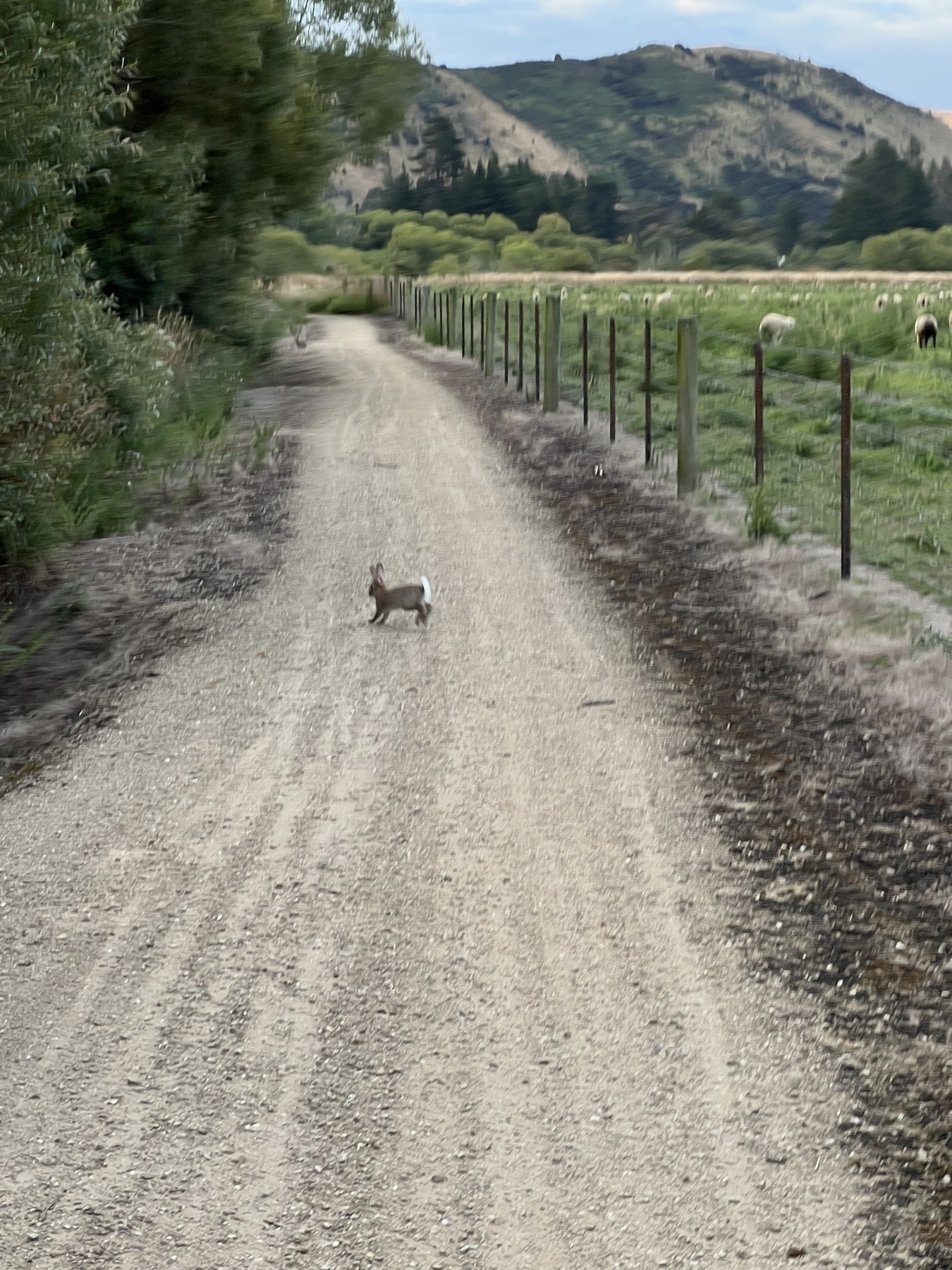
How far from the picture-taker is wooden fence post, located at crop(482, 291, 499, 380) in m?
23.0

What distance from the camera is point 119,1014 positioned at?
4176 mm

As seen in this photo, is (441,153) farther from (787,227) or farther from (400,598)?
(400,598)

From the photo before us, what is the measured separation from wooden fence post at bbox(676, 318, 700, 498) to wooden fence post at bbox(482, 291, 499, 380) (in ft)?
35.4

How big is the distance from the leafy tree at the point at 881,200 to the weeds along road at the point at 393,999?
105752 mm

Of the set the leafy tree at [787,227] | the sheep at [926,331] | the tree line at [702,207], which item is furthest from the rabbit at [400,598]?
the leafy tree at [787,227]

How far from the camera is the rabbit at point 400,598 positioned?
27.1 ft

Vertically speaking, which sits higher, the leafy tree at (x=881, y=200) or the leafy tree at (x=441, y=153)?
the leafy tree at (x=441, y=153)

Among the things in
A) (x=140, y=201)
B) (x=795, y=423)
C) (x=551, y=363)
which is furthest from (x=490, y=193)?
(x=795, y=423)

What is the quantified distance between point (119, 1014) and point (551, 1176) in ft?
4.85

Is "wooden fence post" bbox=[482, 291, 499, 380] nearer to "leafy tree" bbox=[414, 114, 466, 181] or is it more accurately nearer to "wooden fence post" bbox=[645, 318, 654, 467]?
"wooden fence post" bbox=[645, 318, 654, 467]

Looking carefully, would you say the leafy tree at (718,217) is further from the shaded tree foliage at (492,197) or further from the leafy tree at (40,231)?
the leafy tree at (40,231)

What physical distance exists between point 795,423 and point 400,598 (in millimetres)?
7652

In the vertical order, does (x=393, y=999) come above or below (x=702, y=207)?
below

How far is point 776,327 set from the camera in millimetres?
21266
